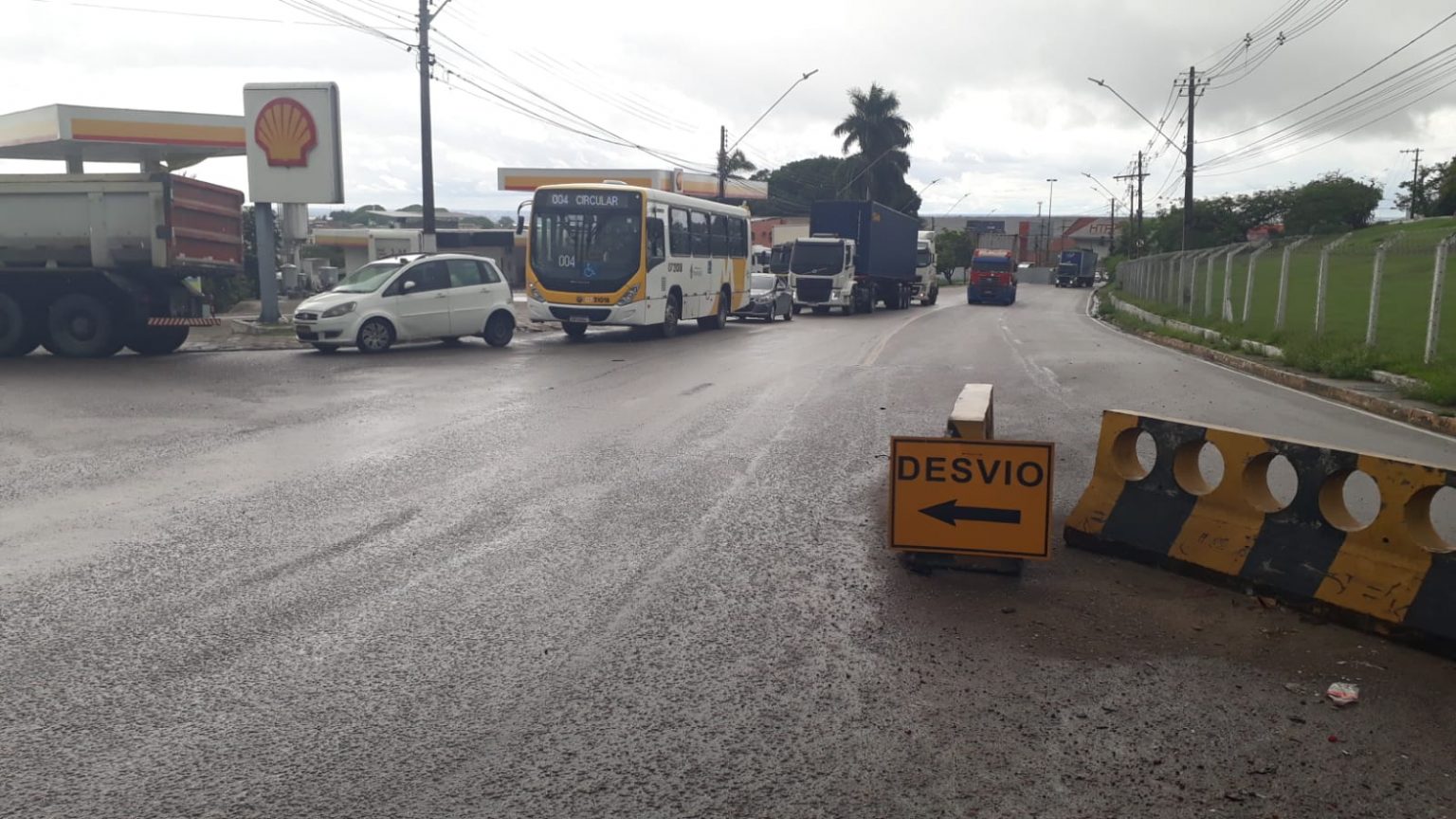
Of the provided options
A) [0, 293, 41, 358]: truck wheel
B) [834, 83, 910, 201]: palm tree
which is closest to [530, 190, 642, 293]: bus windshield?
[0, 293, 41, 358]: truck wheel

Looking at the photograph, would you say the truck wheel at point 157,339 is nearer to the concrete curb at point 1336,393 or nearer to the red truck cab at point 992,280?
the concrete curb at point 1336,393

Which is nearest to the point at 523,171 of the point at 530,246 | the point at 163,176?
the point at 530,246

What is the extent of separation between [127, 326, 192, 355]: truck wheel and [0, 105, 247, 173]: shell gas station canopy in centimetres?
1559

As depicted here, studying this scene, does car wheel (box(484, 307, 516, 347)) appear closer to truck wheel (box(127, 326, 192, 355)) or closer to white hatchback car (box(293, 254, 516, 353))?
white hatchback car (box(293, 254, 516, 353))

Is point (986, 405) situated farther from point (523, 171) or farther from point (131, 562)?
point (523, 171)

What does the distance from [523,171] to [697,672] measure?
55021 mm

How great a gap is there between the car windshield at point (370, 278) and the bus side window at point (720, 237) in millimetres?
8812

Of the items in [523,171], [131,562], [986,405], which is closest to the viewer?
[131,562]

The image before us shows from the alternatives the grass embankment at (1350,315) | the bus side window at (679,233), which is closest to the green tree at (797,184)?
the grass embankment at (1350,315)

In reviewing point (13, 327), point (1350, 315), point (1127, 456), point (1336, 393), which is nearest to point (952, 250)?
point (1350, 315)

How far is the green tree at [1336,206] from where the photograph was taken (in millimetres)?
72000

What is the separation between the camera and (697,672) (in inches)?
191

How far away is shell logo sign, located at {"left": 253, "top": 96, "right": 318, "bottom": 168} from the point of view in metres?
25.3

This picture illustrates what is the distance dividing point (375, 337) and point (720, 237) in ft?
33.6
